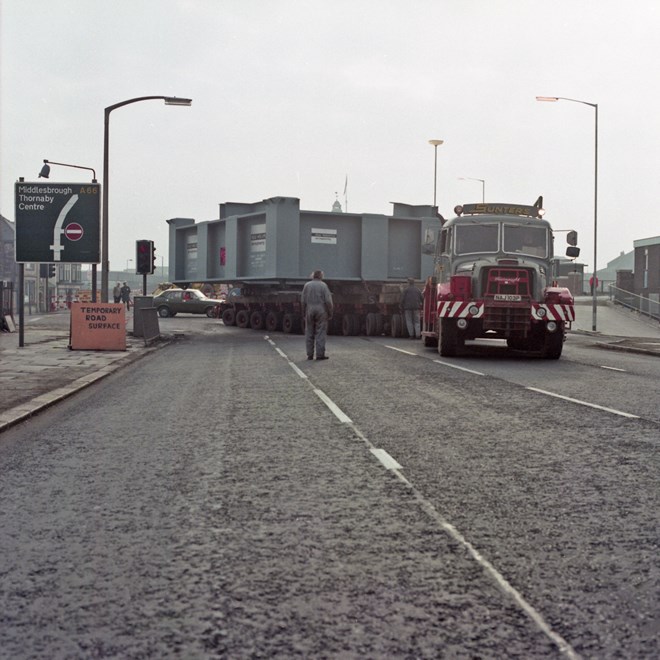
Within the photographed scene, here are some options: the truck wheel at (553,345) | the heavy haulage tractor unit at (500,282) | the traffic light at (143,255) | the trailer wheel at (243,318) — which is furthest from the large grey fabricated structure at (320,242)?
the truck wheel at (553,345)

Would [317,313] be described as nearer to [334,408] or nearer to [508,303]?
[508,303]

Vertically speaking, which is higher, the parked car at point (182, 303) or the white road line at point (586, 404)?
the parked car at point (182, 303)

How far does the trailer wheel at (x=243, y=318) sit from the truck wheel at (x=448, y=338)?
55.5 ft

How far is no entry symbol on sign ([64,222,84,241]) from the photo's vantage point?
66.8 feet

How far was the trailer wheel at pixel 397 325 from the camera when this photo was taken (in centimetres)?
2741

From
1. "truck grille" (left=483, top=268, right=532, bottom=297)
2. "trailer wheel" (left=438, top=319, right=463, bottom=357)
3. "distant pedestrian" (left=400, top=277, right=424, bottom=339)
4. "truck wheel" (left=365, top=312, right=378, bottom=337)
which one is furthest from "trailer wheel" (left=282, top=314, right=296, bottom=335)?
"truck grille" (left=483, top=268, right=532, bottom=297)

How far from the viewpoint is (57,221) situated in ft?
66.6

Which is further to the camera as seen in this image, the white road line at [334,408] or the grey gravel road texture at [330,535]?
the white road line at [334,408]

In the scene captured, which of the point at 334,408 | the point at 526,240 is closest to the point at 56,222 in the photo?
the point at 526,240

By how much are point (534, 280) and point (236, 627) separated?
598 inches

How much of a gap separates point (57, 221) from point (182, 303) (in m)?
26.2

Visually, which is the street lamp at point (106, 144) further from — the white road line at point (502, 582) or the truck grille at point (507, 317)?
the white road line at point (502, 582)

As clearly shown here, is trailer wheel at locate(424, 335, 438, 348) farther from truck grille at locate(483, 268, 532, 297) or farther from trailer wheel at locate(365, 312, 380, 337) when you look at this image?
trailer wheel at locate(365, 312, 380, 337)

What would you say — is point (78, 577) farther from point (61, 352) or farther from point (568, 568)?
point (61, 352)
